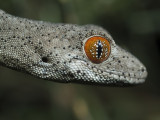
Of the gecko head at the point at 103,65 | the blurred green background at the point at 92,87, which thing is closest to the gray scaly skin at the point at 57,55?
the gecko head at the point at 103,65

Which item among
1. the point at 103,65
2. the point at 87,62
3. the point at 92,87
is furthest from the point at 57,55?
the point at 92,87

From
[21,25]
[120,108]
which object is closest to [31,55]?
[21,25]

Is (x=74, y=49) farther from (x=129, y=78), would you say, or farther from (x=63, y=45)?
(x=129, y=78)

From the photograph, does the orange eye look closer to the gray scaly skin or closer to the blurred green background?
the gray scaly skin

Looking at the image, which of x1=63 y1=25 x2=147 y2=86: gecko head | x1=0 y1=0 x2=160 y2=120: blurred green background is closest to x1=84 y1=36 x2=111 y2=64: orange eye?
x1=63 y1=25 x2=147 y2=86: gecko head

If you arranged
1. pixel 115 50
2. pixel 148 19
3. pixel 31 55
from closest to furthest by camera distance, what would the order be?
pixel 31 55, pixel 115 50, pixel 148 19

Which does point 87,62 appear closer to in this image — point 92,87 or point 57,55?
point 57,55
